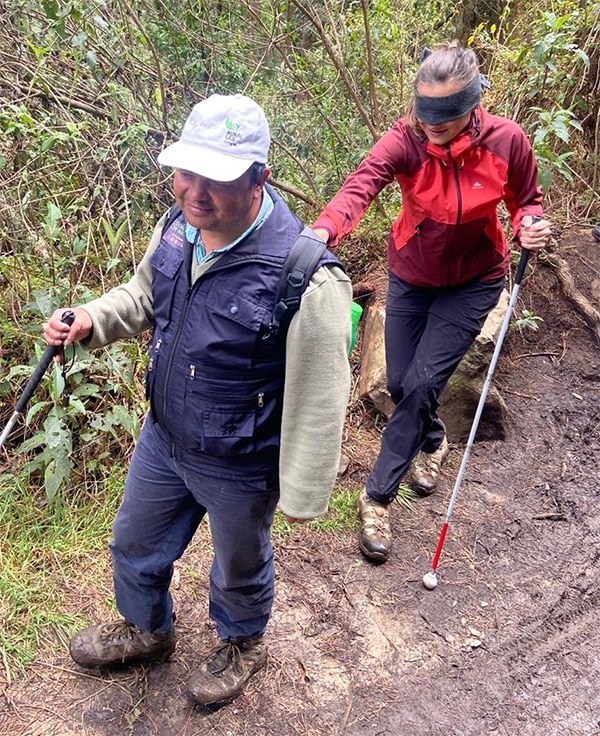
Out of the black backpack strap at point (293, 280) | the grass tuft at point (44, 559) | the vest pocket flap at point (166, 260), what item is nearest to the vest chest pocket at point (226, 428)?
the black backpack strap at point (293, 280)

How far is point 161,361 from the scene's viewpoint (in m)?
1.99

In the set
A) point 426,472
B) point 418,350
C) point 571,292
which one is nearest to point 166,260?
point 418,350

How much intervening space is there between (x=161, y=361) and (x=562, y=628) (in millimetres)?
2419

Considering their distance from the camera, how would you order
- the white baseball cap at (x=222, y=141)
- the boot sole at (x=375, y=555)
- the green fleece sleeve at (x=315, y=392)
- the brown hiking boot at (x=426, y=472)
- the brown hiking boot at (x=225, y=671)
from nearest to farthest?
the white baseball cap at (x=222, y=141)
the green fleece sleeve at (x=315, y=392)
the brown hiking boot at (x=225, y=671)
the boot sole at (x=375, y=555)
the brown hiking boot at (x=426, y=472)

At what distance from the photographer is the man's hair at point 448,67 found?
2619 mm

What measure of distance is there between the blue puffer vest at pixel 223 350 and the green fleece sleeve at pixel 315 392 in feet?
0.25

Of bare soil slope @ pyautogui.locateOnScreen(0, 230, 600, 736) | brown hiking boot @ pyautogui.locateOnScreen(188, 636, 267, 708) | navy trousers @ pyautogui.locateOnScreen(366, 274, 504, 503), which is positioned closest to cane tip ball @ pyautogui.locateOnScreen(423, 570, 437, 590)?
bare soil slope @ pyautogui.locateOnScreen(0, 230, 600, 736)

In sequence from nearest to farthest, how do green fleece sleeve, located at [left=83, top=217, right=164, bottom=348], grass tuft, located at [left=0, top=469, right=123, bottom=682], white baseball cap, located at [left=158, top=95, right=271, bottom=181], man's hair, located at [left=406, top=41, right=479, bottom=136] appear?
1. white baseball cap, located at [left=158, top=95, right=271, bottom=181]
2. green fleece sleeve, located at [left=83, top=217, right=164, bottom=348]
3. man's hair, located at [left=406, top=41, right=479, bottom=136]
4. grass tuft, located at [left=0, top=469, right=123, bottom=682]

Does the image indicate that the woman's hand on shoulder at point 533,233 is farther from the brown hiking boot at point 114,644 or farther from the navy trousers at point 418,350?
the brown hiking boot at point 114,644

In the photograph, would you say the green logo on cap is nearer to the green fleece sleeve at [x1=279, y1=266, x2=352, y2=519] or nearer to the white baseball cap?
the white baseball cap

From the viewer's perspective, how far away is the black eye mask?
104 inches

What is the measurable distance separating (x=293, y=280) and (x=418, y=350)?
5.63ft

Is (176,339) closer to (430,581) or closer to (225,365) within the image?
(225,365)

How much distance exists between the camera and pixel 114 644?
2.55 meters
